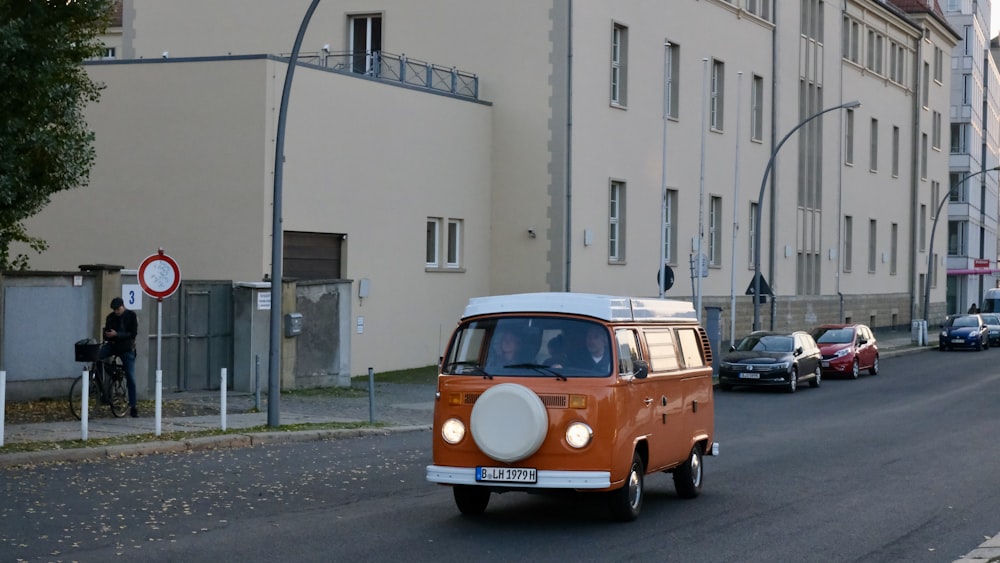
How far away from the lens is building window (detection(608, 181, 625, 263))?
39.1 m

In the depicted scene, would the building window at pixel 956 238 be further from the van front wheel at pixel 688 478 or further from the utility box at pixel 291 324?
the van front wheel at pixel 688 478

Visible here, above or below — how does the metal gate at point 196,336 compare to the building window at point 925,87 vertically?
below

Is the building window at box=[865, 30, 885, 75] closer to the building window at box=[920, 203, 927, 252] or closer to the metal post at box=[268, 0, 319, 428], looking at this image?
the building window at box=[920, 203, 927, 252]

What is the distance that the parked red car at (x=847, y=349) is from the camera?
38.0m

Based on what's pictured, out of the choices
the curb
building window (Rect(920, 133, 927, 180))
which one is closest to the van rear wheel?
the curb

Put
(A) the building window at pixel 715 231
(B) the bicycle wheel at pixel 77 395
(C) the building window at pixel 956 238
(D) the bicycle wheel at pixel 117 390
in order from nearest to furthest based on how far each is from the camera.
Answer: (B) the bicycle wheel at pixel 77 395, (D) the bicycle wheel at pixel 117 390, (A) the building window at pixel 715 231, (C) the building window at pixel 956 238

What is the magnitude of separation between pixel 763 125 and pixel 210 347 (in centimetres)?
2882

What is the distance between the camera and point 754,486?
14906 mm

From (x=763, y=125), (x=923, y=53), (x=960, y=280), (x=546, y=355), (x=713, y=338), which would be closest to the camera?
(x=546, y=355)

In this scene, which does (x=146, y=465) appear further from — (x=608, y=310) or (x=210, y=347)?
(x=210, y=347)

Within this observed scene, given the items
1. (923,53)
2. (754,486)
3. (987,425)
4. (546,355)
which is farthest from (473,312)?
(923,53)

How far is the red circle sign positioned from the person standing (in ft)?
6.15

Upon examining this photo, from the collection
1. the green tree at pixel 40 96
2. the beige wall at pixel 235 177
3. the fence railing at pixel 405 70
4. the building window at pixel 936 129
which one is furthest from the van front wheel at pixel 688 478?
the building window at pixel 936 129

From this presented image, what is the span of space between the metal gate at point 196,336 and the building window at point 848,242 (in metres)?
39.0
